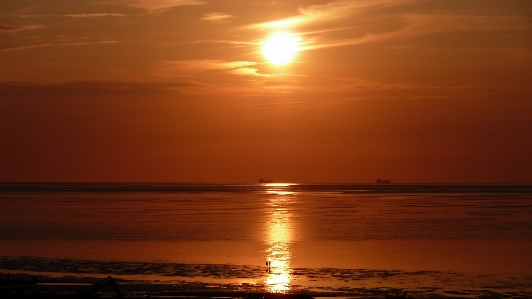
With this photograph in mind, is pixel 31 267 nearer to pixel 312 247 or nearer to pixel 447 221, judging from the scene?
pixel 312 247

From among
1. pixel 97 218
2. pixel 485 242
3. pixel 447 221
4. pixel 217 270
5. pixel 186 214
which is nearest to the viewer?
pixel 217 270

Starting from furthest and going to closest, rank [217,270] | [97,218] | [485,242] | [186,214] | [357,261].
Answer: [186,214] < [97,218] < [485,242] < [357,261] < [217,270]

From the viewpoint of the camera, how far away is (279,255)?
35719 mm

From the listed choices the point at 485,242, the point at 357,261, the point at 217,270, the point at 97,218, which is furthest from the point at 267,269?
the point at 97,218

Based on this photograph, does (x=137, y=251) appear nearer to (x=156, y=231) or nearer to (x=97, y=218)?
(x=156, y=231)

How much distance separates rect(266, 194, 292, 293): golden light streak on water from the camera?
26.8 m

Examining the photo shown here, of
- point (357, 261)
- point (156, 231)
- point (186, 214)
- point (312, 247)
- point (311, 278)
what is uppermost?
point (186, 214)

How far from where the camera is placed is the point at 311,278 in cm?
2828

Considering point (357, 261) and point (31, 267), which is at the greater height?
point (357, 261)

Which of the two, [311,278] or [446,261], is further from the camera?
[446,261]

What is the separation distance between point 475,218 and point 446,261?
95.4 feet

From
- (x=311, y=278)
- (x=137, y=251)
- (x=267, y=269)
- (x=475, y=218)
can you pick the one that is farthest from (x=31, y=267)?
(x=475, y=218)

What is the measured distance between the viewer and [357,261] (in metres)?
33.7

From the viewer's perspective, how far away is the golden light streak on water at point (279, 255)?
26781 millimetres
